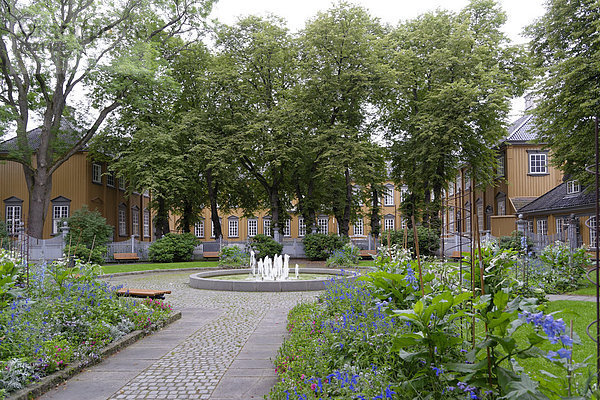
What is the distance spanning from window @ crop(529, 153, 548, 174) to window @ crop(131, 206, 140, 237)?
32.8 meters

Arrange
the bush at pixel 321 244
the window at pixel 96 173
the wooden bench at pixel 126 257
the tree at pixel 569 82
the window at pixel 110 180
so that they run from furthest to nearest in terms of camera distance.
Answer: the window at pixel 110 180
the window at pixel 96 173
the wooden bench at pixel 126 257
the bush at pixel 321 244
the tree at pixel 569 82

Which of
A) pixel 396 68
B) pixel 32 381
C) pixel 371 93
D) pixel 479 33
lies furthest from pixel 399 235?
pixel 32 381

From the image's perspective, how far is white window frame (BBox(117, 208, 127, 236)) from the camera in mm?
39725

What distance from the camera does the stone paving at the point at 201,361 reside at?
529 centimetres

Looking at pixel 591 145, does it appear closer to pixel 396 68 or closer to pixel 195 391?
pixel 396 68

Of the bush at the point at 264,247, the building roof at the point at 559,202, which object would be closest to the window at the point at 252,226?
the bush at the point at 264,247

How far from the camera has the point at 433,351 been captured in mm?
3625

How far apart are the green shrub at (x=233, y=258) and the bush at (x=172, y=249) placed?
626 centimetres

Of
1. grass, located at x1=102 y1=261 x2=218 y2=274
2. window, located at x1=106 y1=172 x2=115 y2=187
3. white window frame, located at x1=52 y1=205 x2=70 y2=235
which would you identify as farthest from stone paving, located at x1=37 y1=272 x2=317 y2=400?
window, located at x1=106 y1=172 x2=115 y2=187

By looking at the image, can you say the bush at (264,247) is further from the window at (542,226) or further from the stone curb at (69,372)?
the stone curb at (69,372)

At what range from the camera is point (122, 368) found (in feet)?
20.5

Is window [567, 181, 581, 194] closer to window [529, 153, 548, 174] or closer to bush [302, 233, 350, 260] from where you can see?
window [529, 153, 548, 174]

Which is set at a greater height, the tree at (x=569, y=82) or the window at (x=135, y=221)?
the tree at (x=569, y=82)

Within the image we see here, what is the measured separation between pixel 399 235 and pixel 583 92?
11.9 metres
